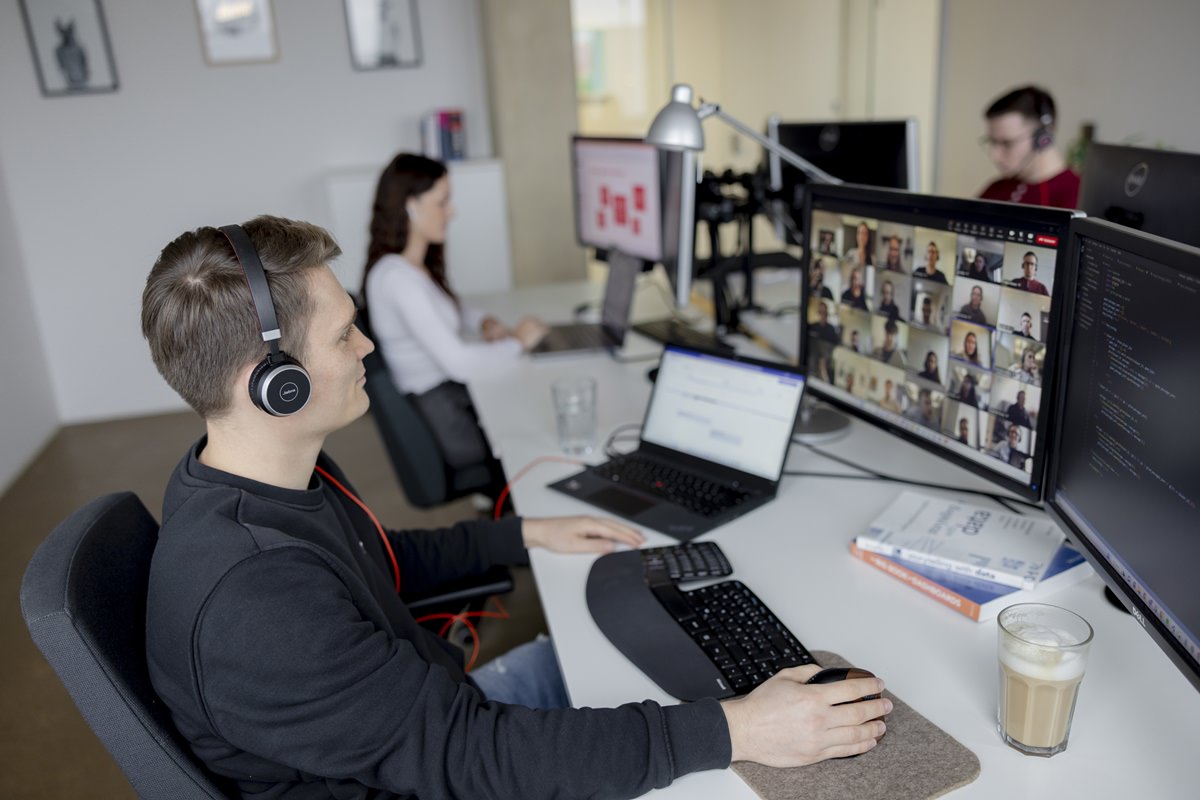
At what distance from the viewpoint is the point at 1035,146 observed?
311cm

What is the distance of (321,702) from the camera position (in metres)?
0.87

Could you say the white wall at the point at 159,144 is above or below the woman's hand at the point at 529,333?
above

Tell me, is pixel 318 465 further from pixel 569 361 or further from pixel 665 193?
pixel 665 193

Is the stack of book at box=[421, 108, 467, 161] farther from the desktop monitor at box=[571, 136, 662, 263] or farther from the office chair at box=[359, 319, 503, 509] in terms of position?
the office chair at box=[359, 319, 503, 509]

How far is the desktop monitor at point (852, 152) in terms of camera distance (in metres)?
2.39

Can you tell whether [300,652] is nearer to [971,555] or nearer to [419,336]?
[971,555]

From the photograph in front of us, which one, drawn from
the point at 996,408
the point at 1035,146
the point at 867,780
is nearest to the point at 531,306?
the point at 1035,146

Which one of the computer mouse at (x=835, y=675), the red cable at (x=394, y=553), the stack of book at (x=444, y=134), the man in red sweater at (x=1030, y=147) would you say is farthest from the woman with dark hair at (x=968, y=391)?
the stack of book at (x=444, y=134)

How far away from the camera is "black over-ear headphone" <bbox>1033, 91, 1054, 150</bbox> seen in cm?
309

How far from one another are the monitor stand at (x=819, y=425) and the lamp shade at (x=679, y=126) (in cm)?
54

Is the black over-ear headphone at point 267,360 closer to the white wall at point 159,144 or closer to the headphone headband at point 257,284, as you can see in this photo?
the headphone headband at point 257,284

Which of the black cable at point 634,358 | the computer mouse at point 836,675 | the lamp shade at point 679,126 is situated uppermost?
the lamp shade at point 679,126

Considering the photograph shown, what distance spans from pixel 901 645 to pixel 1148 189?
0.88 metres

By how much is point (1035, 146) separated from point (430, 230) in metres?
2.07
